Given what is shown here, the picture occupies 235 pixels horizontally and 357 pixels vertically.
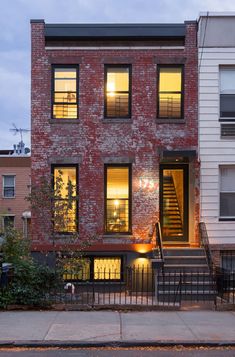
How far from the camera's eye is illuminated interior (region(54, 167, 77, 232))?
575 inches

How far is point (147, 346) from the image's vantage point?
9.26m

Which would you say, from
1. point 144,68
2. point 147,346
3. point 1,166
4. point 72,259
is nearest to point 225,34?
point 144,68

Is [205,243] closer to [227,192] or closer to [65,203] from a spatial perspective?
[227,192]

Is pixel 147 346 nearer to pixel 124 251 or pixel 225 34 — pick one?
pixel 124 251

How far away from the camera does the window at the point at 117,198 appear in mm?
16984

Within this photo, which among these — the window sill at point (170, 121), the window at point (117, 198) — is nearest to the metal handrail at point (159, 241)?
the window at point (117, 198)

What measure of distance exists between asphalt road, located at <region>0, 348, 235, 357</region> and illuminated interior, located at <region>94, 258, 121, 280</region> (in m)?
7.59

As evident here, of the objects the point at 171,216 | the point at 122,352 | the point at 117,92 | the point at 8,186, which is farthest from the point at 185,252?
the point at 8,186

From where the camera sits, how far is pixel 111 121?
17.0 metres

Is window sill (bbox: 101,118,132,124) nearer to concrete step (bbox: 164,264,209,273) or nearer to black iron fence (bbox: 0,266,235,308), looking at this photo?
black iron fence (bbox: 0,266,235,308)

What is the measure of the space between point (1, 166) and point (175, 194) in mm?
23521

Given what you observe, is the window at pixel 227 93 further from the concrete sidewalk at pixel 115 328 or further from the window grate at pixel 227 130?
the concrete sidewalk at pixel 115 328

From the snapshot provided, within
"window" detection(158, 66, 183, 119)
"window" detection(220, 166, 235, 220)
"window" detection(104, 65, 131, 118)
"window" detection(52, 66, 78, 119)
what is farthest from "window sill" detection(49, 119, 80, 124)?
"window" detection(220, 166, 235, 220)

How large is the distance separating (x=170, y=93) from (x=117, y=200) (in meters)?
3.77
